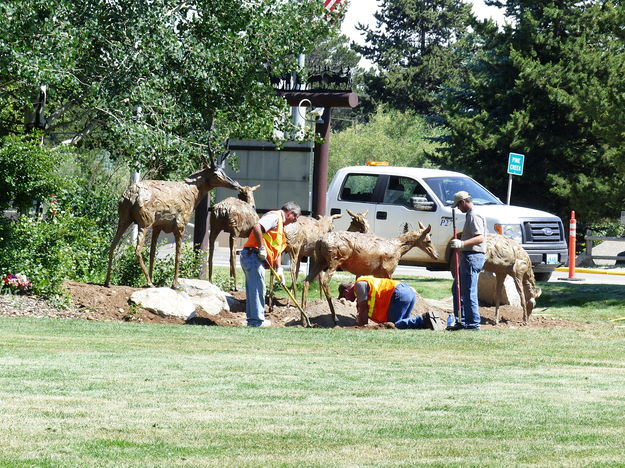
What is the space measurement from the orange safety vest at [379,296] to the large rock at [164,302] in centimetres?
253

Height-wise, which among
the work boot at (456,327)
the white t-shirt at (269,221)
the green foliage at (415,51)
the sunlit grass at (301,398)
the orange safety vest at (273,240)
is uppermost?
the green foliage at (415,51)

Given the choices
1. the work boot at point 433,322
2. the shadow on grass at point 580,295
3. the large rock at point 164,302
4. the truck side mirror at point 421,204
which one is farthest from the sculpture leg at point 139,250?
the shadow on grass at point 580,295

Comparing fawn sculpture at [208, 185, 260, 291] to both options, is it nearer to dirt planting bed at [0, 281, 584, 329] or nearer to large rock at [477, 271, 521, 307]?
dirt planting bed at [0, 281, 584, 329]

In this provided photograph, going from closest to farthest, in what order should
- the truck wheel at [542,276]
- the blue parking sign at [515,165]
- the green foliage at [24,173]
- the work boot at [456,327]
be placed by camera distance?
the work boot at [456,327]
the green foliage at [24,173]
the truck wheel at [542,276]
the blue parking sign at [515,165]

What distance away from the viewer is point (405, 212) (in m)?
23.4

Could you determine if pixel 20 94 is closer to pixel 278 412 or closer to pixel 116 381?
pixel 116 381

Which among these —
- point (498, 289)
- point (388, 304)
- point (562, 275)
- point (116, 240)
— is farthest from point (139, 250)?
point (562, 275)

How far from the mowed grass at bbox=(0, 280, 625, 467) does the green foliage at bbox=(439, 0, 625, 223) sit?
1049 inches

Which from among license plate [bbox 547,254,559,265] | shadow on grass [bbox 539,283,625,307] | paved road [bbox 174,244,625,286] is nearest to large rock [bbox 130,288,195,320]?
shadow on grass [bbox 539,283,625,307]

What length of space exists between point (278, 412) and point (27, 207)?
932cm

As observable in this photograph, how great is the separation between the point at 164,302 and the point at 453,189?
909 cm

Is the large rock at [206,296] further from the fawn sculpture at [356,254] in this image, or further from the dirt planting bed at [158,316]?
the fawn sculpture at [356,254]

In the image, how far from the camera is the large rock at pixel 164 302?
52.9ft

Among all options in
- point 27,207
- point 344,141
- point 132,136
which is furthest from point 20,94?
point 344,141
